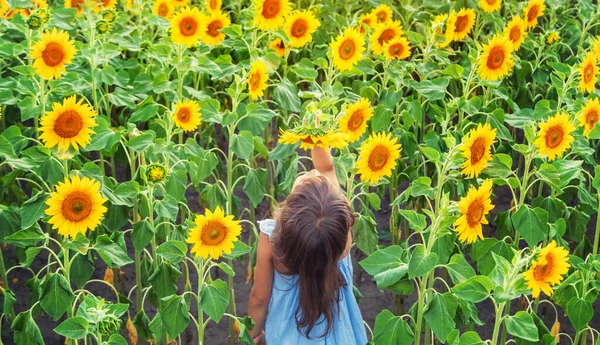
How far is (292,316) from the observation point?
2.85m

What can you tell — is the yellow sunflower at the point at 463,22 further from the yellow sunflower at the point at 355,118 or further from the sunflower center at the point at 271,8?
the yellow sunflower at the point at 355,118

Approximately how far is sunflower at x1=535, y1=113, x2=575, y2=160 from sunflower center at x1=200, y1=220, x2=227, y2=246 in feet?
3.72

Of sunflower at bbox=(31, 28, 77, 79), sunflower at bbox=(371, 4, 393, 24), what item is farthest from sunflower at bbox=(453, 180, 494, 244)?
sunflower at bbox=(371, 4, 393, 24)

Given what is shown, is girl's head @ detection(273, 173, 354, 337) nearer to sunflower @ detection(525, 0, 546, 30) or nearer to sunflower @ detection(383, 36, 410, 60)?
sunflower @ detection(383, 36, 410, 60)

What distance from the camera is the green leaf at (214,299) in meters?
2.79

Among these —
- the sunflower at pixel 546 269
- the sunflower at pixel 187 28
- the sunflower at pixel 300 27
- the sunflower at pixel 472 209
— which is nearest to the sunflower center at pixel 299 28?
the sunflower at pixel 300 27

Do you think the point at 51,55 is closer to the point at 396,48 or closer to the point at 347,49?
the point at 347,49

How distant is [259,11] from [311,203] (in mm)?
1646

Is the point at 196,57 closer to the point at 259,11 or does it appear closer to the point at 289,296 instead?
→ the point at 259,11

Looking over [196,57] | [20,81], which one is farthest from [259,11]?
[20,81]

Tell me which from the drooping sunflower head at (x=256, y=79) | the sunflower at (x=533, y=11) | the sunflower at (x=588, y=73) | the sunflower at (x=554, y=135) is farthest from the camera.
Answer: the sunflower at (x=533, y=11)

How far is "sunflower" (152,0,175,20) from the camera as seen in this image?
442cm

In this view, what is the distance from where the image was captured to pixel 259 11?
3.98 m

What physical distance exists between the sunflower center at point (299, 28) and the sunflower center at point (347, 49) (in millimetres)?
329
